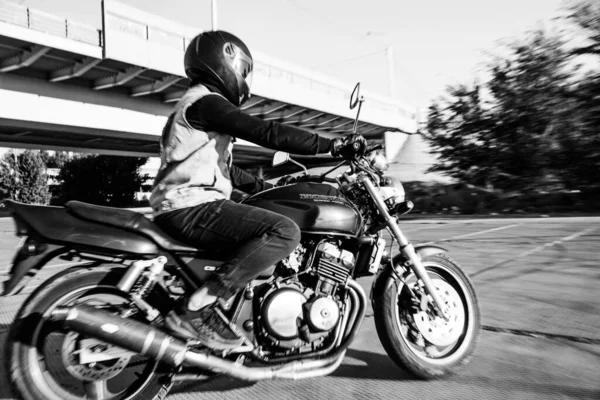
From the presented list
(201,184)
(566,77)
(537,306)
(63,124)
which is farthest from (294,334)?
(63,124)

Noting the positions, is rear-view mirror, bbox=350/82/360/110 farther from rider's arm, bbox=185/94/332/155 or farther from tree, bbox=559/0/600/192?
tree, bbox=559/0/600/192

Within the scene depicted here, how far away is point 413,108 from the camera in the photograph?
124 feet

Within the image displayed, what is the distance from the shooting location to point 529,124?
1916 cm

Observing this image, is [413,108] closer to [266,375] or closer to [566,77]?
[566,77]

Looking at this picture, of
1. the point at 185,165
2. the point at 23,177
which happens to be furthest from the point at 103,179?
the point at 185,165

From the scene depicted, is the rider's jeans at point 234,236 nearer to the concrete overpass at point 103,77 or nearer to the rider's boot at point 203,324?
the rider's boot at point 203,324

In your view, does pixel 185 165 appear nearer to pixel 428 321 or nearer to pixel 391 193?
pixel 391 193

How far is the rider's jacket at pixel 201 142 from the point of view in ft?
7.83

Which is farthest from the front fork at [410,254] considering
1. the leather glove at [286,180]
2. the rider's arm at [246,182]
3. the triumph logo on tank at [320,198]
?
the rider's arm at [246,182]

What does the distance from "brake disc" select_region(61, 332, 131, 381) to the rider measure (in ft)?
1.05

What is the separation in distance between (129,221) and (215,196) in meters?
0.46

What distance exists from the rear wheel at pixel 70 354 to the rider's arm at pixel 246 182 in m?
1.09

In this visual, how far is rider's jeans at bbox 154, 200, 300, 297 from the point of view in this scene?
235cm

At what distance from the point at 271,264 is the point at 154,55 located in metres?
20.1
